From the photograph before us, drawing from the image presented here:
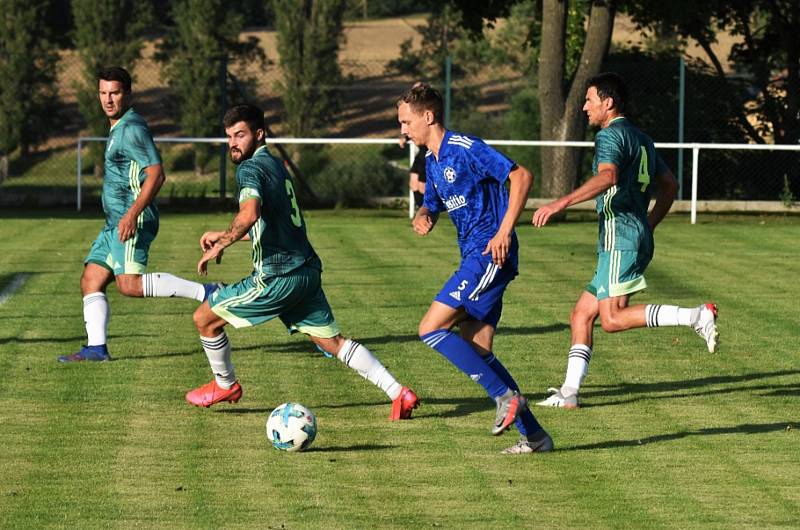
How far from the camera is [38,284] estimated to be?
14641mm

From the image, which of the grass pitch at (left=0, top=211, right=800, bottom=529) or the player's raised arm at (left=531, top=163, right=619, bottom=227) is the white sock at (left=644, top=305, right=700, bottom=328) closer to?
the grass pitch at (left=0, top=211, right=800, bottom=529)

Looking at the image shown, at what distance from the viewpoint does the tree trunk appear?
2720 centimetres

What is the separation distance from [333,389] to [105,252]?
195 cm

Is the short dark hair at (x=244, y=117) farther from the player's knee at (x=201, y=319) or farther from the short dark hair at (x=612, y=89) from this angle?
the short dark hair at (x=612, y=89)

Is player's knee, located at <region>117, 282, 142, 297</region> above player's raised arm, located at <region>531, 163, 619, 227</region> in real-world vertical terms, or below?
below

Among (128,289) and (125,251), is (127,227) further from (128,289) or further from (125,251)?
(128,289)

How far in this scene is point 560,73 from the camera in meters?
27.4

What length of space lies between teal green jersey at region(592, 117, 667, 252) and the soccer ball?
212cm

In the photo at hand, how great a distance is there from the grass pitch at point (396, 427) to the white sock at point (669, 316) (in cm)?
52

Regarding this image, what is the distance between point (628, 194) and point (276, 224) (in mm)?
2004

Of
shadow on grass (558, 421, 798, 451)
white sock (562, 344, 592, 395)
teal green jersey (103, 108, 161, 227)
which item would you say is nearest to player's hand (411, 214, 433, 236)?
shadow on grass (558, 421, 798, 451)

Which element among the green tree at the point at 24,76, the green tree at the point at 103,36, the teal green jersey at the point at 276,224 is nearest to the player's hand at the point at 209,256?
the teal green jersey at the point at 276,224

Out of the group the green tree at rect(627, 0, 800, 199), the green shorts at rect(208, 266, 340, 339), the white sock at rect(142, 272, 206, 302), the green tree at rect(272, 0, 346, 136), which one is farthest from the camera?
the green tree at rect(272, 0, 346, 136)

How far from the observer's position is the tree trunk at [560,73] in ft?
89.2
